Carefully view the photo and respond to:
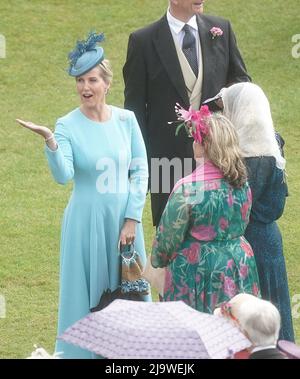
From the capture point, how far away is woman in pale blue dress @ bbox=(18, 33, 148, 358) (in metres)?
6.94

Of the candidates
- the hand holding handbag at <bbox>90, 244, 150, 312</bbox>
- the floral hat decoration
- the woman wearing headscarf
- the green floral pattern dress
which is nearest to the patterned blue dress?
the woman wearing headscarf

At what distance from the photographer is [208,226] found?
6.37m

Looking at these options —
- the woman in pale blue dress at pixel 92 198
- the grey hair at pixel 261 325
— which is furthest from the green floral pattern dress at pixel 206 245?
the grey hair at pixel 261 325

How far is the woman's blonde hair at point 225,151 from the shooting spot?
6348mm

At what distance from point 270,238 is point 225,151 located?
0.83m

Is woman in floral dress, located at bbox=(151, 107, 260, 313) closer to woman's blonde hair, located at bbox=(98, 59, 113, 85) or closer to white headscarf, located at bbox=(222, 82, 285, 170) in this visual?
white headscarf, located at bbox=(222, 82, 285, 170)

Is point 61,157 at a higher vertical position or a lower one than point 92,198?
higher

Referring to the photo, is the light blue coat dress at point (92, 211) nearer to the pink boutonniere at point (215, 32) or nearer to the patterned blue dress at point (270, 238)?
the patterned blue dress at point (270, 238)

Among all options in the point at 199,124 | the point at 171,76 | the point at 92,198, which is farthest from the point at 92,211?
the point at 171,76

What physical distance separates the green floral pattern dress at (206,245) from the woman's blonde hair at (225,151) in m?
0.06

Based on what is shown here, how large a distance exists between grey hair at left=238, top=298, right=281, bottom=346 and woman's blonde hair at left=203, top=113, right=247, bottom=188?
4.13 feet

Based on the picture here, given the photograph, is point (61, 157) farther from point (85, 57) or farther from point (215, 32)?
point (215, 32)

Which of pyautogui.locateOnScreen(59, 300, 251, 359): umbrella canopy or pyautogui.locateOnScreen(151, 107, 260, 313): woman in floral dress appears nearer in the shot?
pyautogui.locateOnScreen(59, 300, 251, 359): umbrella canopy

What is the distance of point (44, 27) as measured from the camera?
14.2 m
